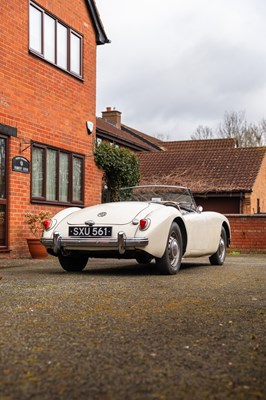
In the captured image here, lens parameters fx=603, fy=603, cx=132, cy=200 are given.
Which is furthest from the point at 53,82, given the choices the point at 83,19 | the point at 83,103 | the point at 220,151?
the point at 220,151

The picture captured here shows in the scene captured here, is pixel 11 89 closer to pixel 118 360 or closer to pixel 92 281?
pixel 92 281

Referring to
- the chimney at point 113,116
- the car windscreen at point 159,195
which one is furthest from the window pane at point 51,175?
the chimney at point 113,116

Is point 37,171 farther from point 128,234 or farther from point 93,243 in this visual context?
point 128,234

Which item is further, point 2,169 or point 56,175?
point 56,175

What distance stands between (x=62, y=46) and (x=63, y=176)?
3.00 meters

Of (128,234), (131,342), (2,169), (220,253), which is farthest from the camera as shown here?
(2,169)

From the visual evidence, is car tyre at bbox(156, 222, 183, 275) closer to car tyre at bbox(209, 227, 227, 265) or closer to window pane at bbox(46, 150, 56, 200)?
car tyre at bbox(209, 227, 227, 265)

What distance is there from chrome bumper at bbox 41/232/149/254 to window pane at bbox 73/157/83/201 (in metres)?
6.67

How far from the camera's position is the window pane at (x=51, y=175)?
13.2 m

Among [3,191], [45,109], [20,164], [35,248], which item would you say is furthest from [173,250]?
[45,109]

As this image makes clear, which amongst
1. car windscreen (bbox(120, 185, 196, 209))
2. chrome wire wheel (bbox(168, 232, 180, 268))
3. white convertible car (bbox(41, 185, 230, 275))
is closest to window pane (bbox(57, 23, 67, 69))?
car windscreen (bbox(120, 185, 196, 209))

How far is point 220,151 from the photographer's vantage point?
29969 millimetres

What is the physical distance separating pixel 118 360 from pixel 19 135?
952 centimetres

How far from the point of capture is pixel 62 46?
1389cm
